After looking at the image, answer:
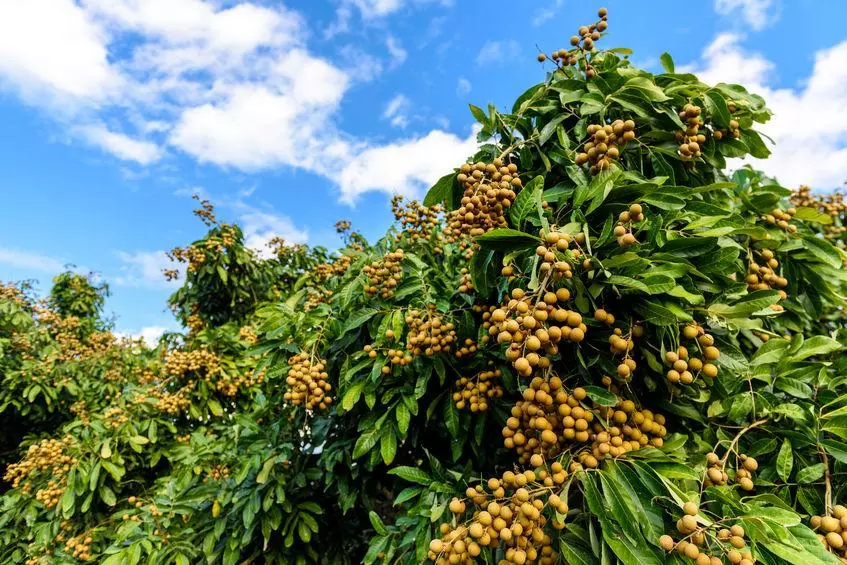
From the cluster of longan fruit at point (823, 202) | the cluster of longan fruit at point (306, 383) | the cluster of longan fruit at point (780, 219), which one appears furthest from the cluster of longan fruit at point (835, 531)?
the cluster of longan fruit at point (823, 202)

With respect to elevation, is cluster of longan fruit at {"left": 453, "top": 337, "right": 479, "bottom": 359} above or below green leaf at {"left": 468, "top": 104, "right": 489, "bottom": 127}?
below

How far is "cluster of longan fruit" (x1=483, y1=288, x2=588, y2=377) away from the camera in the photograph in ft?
3.64

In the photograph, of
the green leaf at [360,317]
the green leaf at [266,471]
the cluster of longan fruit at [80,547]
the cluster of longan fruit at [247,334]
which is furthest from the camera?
the cluster of longan fruit at [247,334]

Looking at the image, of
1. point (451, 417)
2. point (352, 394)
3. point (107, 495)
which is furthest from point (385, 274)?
point (107, 495)

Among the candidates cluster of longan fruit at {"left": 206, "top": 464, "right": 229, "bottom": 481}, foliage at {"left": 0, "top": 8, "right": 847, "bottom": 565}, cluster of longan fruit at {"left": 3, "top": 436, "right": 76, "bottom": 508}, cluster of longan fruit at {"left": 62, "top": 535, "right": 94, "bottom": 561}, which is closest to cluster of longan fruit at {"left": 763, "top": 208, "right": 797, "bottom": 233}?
foliage at {"left": 0, "top": 8, "right": 847, "bottom": 565}

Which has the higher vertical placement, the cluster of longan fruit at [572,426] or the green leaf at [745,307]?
the green leaf at [745,307]

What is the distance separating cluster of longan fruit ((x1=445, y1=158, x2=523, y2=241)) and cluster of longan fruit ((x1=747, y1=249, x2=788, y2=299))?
945 mm

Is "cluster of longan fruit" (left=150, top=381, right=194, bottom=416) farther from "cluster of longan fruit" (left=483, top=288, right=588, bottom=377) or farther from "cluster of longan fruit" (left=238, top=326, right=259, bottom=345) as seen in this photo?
"cluster of longan fruit" (left=483, top=288, right=588, bottom=377)

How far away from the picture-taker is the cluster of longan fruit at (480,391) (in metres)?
1.70

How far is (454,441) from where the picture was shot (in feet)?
6.23

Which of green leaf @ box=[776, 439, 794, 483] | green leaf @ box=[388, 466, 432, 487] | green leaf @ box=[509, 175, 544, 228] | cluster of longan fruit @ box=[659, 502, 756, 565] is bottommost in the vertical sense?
cluster of longan fruit @ box=[659, 502, 756, 565]

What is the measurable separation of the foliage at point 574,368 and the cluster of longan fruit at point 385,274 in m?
0.02

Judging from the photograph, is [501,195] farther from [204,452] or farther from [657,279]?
[204,452]

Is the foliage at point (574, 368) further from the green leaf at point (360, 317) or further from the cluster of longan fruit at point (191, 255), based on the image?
the cluster of longan fruit at point (191, 255)
